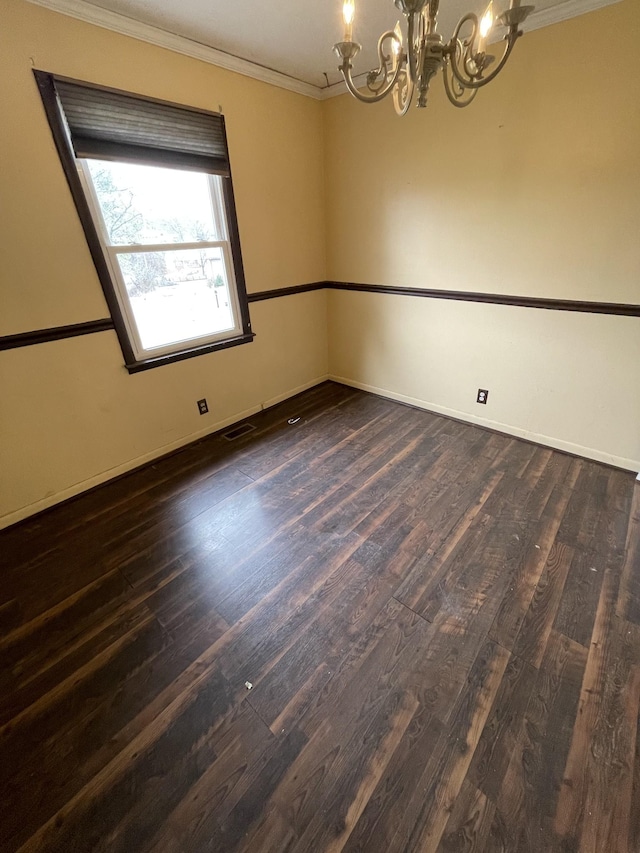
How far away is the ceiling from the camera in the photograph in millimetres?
1725

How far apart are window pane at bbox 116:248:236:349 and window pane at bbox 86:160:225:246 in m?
0.10

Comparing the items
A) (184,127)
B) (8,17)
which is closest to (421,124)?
(184,127)

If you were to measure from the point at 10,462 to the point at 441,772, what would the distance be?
94.0 inches

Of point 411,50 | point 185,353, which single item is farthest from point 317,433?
point 411,50

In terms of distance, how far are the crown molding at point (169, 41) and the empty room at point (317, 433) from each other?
0.02 meters

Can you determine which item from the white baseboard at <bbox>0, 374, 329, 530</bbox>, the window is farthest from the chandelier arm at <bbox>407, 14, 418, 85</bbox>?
the white baseboard at <bbox>0, 374, 329, 530</bbox>

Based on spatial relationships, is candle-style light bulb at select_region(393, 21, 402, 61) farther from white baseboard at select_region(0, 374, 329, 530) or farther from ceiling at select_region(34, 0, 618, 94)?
white baseboard at select_region(0, 374, 329, 530)

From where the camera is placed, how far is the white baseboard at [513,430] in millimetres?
2311

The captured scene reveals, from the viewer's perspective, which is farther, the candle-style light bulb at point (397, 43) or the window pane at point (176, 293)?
the window pane at point (176, 293)

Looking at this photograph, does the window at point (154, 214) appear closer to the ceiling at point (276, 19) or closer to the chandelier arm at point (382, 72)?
the ceiling at point (276, 19)

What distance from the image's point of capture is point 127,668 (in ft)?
4.48

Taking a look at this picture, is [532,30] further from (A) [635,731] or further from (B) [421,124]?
(A) [635,731]

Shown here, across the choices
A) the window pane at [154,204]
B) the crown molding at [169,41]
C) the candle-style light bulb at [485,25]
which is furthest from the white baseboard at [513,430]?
the crown molding at [169,41]

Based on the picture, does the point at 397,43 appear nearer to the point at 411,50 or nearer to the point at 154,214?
the point at 411,50
